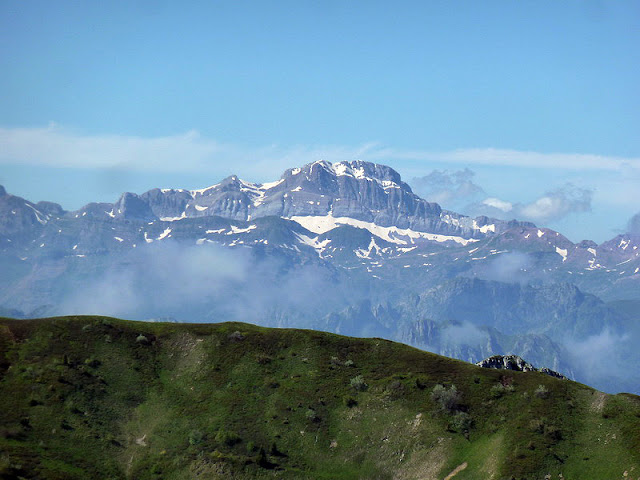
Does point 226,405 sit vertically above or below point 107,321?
below

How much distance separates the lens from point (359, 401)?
174 metres

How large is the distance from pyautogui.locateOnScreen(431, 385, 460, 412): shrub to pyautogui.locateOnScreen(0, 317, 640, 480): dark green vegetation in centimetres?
30

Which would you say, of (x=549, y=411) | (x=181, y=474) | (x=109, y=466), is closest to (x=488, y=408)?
(x=549, y=411)

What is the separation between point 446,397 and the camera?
169375 mm

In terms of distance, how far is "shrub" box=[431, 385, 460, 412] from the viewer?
553 ft

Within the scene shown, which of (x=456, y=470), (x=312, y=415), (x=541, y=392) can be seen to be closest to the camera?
(x=456, y=470)

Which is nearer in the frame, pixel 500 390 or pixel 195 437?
pixel 195 437

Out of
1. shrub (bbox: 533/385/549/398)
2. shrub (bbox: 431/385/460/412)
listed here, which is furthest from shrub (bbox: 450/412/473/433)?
shrub (bbox: 533/385/549/398)

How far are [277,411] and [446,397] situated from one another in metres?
35.9

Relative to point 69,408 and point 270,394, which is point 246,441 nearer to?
point 270,394

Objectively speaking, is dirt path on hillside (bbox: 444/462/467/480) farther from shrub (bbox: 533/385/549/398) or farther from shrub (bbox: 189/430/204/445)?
shrub (bbox: 189/430/204/445)

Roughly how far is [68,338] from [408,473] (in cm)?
8587

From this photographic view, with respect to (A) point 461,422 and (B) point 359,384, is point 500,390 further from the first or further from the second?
(B) point 359,384

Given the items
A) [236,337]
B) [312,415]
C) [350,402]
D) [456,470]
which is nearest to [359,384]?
[350,402]
